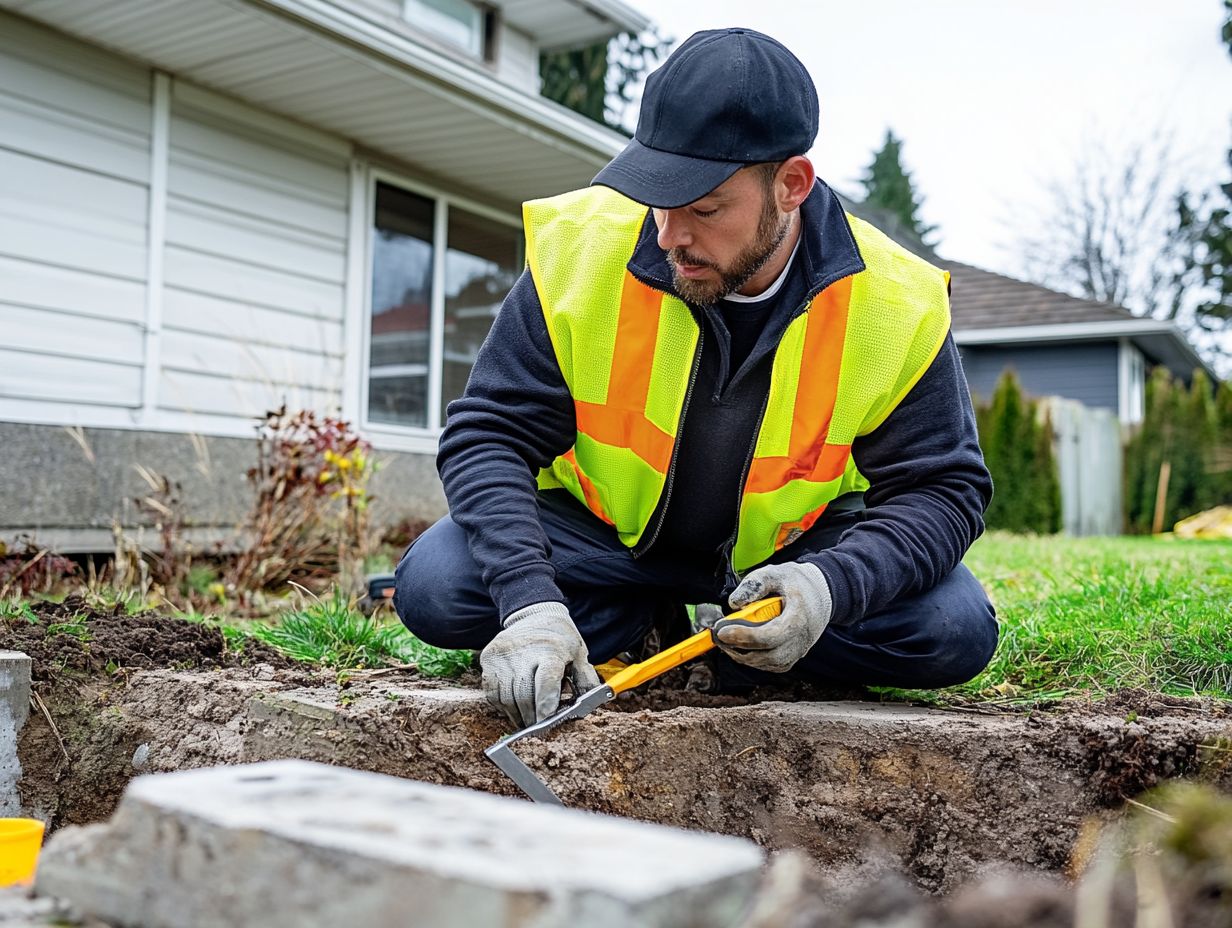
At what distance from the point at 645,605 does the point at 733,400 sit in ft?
2.19

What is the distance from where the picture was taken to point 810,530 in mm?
2961

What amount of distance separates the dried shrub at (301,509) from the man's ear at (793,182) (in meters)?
2.69

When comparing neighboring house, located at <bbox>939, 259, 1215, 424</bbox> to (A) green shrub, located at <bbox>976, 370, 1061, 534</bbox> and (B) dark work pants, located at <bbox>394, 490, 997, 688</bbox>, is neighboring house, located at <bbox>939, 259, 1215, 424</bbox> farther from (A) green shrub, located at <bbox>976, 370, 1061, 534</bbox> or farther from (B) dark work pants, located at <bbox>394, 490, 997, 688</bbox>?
(B) dark work pants, located at <bbox>394, 490, 997, 688</bbox>

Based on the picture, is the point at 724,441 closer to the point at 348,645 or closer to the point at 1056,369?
the point at 348,645

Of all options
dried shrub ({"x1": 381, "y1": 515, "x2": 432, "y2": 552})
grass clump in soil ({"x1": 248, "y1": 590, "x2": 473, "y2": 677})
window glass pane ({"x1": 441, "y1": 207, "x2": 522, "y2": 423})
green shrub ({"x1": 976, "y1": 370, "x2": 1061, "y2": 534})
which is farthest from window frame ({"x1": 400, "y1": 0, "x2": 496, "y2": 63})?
green shrub ({"x1": 976, "y1": 370, "x2": 1061, "y2": 534})

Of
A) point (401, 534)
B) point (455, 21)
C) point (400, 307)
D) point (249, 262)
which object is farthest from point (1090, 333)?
point (249, 262)

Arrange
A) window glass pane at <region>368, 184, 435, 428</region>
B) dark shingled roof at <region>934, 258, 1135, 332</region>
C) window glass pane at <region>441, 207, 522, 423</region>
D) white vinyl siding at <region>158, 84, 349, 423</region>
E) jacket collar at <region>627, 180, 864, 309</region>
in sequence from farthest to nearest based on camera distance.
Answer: dark shingled roof at <region>934, 258, 1135, 332</region>, window glass pane at <region>441, 207, 522, 423</region>, window glass pane at <region>368, 184, 435, 428</region>, white vinyl siding at <region>158, 84, 349, 423</region>, jacket collar at <region>627, 180, 864, 309</region>

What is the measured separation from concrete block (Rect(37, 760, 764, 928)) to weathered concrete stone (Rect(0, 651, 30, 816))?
161cm

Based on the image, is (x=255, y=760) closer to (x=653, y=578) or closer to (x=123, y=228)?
(x=653, y=578)

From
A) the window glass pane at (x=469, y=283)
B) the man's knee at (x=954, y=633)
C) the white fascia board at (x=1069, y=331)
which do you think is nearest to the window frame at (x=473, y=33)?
the window glass pane at (x=469, y=283)

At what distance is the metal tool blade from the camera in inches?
82.0

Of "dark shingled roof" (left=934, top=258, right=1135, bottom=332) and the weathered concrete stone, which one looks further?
"dark shingled roof" (left=934, top=258, right=1135, bottom=332)

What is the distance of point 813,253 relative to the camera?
2.71 metres

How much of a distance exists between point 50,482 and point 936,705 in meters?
4.31
